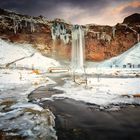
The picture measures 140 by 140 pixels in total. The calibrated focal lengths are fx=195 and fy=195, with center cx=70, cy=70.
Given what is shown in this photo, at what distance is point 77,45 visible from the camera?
57.7m

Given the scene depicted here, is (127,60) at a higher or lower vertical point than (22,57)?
lower

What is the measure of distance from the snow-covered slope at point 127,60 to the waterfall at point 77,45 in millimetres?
6409

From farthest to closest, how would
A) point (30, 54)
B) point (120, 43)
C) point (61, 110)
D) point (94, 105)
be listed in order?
point (120, 43)
point (30, 54)
point (94, 105)
point (61, 110)

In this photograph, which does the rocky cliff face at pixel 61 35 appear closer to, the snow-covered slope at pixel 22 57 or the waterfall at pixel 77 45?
the waterfall at pixel 77 45

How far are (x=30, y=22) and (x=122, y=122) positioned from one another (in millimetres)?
49852

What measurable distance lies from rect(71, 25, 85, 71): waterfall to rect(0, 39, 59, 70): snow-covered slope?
7785mm

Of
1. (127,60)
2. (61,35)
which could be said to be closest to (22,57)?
(61,35)

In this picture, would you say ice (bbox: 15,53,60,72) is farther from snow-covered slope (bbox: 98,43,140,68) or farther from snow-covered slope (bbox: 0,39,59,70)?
snow-covered slope (bbox: 98,43,140,68)

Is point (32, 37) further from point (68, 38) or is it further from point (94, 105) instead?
point (94, 105)

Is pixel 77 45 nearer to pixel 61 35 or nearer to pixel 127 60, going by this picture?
pixel 61 35

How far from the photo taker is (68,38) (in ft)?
187

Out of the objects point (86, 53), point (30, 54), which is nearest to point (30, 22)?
point (30, 54)

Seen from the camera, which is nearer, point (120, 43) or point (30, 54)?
point (30, 54)

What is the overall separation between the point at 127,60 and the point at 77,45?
49.5 ft
